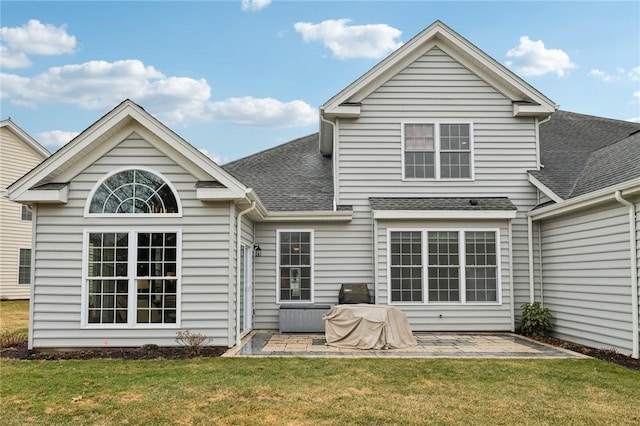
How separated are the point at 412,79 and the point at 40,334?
9.85 meters

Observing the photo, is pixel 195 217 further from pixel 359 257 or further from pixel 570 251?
pixel 570 251

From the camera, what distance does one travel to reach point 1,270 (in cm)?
2242

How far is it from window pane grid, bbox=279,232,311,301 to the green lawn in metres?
4.18

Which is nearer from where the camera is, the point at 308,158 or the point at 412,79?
the point at 412,79

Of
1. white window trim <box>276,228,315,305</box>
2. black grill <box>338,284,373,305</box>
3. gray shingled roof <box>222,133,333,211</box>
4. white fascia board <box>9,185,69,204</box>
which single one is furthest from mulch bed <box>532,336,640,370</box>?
→ white fascia board <box>9,185,69,204</box>

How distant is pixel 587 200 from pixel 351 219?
203 inches

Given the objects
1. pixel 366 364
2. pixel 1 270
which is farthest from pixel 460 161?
pixel 1 270

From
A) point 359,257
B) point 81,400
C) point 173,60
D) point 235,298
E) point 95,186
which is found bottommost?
point 81,400

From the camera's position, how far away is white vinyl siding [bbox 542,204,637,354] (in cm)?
917

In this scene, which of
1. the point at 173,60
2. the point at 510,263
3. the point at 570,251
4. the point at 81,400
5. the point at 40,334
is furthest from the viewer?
the point at 173,60

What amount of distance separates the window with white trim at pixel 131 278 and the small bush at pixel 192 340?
0.33m

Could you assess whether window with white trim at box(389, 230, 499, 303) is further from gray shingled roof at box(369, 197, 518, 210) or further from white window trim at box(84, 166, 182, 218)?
white window trim at box(84, 166, 182, 218)

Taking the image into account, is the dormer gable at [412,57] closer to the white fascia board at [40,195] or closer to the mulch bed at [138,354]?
the mulch bed at [138,354]

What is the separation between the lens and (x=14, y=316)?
16172mm
